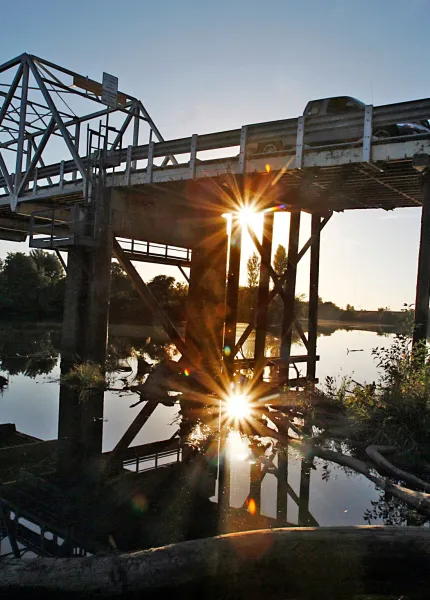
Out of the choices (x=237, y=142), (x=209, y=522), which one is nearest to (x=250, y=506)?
(x=209, y=522)

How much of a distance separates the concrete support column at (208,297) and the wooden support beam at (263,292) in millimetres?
2409

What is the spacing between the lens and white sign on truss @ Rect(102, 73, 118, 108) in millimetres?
17547

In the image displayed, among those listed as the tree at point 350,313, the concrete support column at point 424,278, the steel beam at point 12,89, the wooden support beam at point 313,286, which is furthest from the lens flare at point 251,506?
the tree at point 350,313

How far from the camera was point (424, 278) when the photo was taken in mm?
8930

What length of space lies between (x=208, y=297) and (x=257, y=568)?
12.3 m

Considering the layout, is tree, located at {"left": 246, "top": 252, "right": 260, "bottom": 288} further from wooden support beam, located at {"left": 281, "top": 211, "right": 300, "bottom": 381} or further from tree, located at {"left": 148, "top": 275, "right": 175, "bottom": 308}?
wooden support beam, located at {"left": 281, "top": 211, "right": 300, "bottom": 381}

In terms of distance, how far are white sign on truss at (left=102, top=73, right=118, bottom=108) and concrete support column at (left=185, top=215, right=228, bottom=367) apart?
5602mm

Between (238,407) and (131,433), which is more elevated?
(238,407)

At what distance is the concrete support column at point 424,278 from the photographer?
29.2ft

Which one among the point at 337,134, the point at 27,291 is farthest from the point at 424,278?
the point at 27,291

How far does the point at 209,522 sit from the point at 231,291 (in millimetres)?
7769

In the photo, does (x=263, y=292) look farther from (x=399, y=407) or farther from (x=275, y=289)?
(x=399, y=407)

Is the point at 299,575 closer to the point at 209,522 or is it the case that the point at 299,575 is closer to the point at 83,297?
the point at 209,522

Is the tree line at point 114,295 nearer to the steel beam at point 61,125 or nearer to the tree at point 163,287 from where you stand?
the tree at point 163,287
